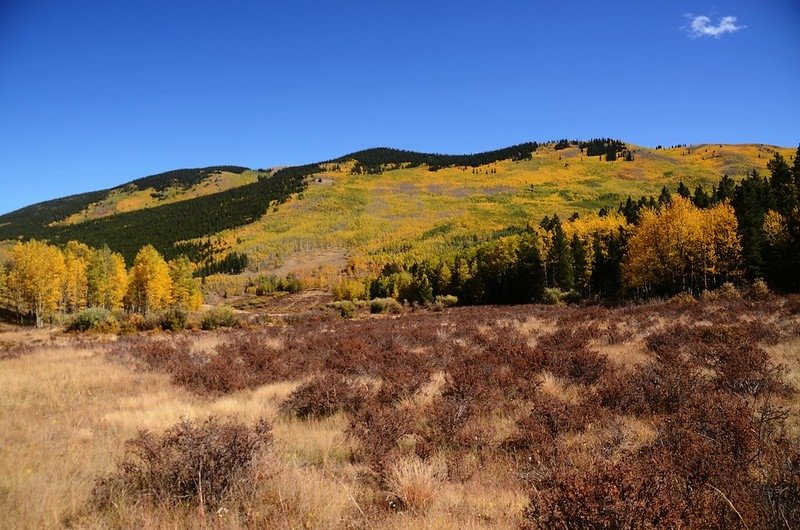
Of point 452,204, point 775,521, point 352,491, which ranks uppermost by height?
point 452,204

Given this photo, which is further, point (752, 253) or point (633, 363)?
point (752, 253)

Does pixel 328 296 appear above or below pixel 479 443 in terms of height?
below

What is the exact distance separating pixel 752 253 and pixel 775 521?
5044 centimetres

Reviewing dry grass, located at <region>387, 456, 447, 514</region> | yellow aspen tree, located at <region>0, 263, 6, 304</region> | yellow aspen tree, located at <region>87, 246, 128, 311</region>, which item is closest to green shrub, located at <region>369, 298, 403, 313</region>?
yellow aspen tree, located at <region>87, 246, 128, 311</region>

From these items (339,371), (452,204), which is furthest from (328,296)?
(452,204)

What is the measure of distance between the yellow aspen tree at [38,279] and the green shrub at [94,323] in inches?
1254

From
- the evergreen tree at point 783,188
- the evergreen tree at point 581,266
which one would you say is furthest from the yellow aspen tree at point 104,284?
the evergreen tree at point 783,188

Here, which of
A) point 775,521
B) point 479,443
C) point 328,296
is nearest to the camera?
point 775,521

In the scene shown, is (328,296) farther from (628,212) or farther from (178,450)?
(178,450)

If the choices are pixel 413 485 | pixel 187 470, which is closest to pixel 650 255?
pixel 413 485

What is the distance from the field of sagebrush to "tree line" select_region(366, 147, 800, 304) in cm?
3600

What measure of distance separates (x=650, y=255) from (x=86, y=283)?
7831 centimetres

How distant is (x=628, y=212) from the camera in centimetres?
7244

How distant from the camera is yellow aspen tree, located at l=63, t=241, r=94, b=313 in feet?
215
